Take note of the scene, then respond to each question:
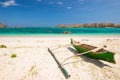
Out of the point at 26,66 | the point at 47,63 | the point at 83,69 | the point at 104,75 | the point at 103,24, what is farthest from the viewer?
the point at 103,24

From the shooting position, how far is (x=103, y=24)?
141250mm

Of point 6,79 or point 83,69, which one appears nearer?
point 6,79

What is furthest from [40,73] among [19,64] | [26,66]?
[19,64]

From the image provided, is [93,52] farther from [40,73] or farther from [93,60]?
[40,73]

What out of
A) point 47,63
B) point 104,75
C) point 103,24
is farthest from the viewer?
point 103,24

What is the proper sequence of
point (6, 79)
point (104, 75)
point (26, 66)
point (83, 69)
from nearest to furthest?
point (6, 79) < point (104, 75) < point (83, 69) < point (26, 66)

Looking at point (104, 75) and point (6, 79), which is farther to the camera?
point (104, 75)

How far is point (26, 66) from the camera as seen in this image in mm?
7188

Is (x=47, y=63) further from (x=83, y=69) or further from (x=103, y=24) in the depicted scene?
(x=103, y=24)

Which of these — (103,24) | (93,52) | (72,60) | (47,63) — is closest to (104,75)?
(93,52)

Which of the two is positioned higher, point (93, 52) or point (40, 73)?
point (93, 52)

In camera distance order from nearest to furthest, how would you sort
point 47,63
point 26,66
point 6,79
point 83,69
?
point 6,79, point 83,69, point 26,66, point 47,63

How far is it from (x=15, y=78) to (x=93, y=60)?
4400mm

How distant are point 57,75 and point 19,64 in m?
2.45
